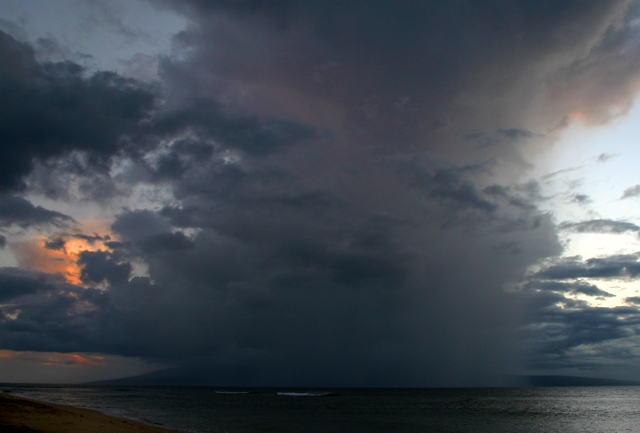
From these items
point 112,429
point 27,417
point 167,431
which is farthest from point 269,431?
point 27,417

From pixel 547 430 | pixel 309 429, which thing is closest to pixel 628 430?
pixel 547 430

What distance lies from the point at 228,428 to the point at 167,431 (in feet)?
29.2

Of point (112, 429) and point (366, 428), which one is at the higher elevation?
point (112, 429)

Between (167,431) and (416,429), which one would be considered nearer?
(167,431)

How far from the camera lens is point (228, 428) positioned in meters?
46.5

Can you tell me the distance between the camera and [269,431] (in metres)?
45.7

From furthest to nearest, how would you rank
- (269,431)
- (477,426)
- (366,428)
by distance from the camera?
(477,426) → (366,428) → (269,431)

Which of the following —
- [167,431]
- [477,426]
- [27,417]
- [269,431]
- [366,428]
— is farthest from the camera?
[477,426]

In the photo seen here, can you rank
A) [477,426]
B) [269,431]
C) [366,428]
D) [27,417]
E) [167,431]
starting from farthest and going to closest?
[477,426] < [366,428] < [269,431] < [167,431] < [27,417]

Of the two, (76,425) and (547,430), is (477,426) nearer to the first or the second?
(547,430)

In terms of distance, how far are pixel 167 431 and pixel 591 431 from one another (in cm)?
5586

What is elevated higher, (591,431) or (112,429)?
(112,429)

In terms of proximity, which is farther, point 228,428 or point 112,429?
point 228,428

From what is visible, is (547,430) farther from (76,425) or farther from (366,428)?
(76,425)
